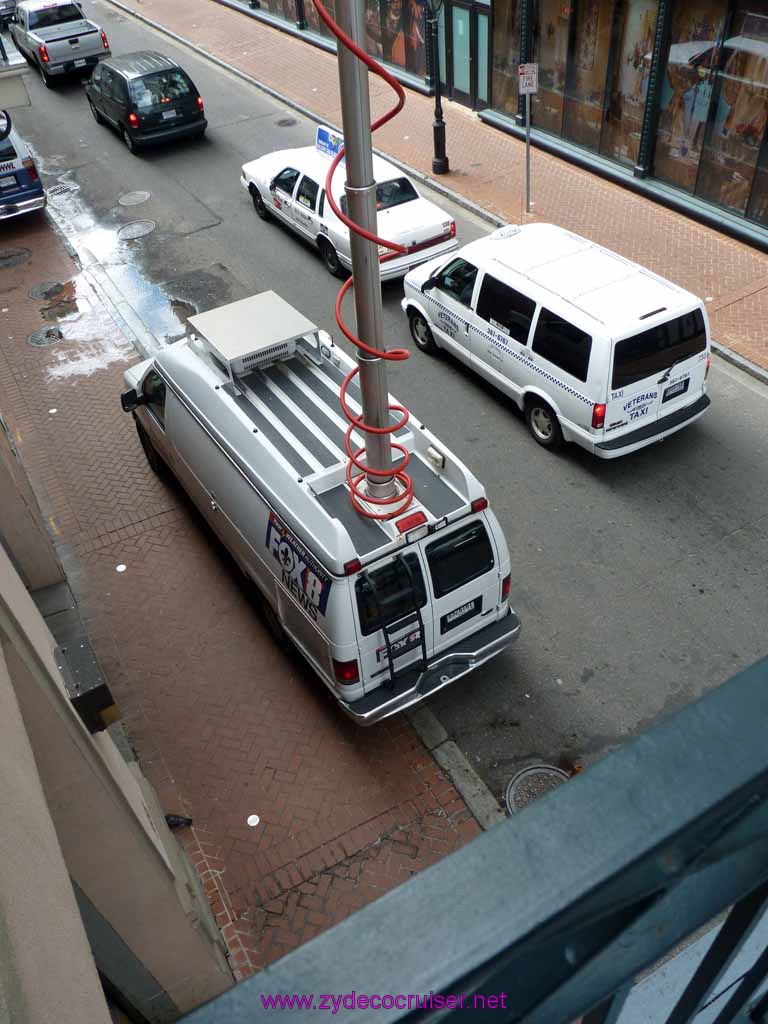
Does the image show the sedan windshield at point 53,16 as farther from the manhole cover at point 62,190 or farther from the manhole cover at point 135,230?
the manhole cover at point 135,230

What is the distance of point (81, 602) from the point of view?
9.73 meters

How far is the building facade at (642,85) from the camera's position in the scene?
573 inches

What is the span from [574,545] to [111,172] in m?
16.0

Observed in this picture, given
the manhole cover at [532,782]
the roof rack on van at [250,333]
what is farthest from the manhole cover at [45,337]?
the manhole cover at [532,782]

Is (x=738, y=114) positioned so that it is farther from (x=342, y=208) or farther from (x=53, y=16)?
(x=53, y=16)

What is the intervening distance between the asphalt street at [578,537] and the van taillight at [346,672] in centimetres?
134

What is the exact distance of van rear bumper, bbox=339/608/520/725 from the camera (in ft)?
24.3

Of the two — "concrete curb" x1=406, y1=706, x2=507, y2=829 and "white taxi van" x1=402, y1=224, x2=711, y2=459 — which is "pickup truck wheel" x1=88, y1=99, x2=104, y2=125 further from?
"concrete curb" x1=406, y1=706, x2=507, y2=829

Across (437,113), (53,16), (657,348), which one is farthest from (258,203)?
(53,16)

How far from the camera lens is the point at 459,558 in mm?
7336

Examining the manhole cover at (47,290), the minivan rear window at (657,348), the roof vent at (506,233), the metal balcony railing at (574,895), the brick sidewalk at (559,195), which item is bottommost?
the manhole cover at (47,290)

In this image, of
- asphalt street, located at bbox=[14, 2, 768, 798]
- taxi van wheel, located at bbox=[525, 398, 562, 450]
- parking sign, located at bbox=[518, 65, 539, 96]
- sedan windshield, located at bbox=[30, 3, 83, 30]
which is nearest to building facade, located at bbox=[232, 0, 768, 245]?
parking sign, located at bbox=[518, 65, 539, 96]

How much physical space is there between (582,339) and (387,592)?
4650 millimetres

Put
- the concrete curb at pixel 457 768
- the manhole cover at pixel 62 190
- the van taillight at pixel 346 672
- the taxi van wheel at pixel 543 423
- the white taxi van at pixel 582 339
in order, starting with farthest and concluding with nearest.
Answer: the manhole cover at pixel 62 190, the taxi van wheel at pixel 543 423, the white taxi van at pixel 582 339, the concrete curb at pixel 457 768, the van taillight at pixel 346 672
